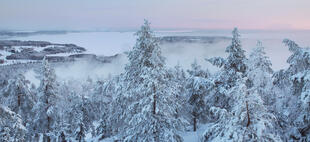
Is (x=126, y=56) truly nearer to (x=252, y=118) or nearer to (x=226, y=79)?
(x=226, y=79)

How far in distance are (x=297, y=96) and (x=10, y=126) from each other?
15.0 meters

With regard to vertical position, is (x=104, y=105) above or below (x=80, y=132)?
above

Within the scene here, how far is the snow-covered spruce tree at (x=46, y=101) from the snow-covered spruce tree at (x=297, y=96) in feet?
66.8

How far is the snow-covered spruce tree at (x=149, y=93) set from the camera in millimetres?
10641

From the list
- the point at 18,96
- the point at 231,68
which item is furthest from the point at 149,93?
the point at 18,96

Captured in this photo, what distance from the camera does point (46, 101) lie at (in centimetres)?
2128

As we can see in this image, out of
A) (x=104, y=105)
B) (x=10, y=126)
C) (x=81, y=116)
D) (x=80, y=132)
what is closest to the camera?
(x=10, y=126)

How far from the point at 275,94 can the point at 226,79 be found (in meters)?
3.46

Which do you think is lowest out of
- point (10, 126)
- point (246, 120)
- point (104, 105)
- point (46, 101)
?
point (104, 105)

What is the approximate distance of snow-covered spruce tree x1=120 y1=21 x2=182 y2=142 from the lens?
10.6 m

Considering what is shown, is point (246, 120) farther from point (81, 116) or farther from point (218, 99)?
point (81, 116)

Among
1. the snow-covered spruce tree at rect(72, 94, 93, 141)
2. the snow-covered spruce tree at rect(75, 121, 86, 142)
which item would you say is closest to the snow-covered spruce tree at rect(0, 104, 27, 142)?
the snow-covered spruce tree at rect(72, 94, 93, 141)

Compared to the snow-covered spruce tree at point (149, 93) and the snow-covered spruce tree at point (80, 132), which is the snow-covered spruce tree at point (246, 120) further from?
the snow-covered spruce tree at point (80, 132)

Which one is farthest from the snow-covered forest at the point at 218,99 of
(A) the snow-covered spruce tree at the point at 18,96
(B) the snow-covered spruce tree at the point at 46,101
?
(A) the snow-covered spruce tree at the point at 18,96
